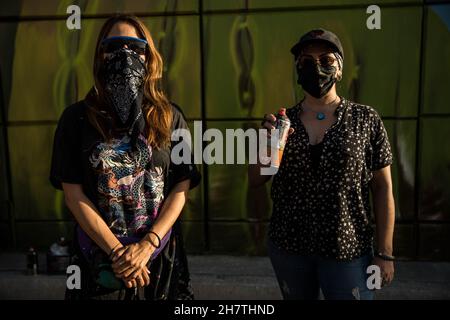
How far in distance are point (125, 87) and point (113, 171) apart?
41 centimetres

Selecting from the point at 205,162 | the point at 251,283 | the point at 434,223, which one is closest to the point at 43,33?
the point at 205,162

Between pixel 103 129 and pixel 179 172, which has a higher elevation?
pixel 103 129

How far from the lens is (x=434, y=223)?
172 inches

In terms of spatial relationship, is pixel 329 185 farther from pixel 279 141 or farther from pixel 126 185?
pixel 126 185

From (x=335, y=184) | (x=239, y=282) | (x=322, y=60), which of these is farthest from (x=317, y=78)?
(x=239, y=282)

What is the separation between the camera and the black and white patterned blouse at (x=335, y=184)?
2035mm

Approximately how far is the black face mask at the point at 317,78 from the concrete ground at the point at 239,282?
91.9 inches

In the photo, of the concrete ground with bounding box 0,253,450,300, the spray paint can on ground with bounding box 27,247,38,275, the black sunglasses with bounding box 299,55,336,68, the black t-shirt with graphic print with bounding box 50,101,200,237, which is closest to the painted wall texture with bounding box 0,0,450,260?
the concrete ground with bounding box 0,253,450,300

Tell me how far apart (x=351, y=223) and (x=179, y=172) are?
90 centimetres

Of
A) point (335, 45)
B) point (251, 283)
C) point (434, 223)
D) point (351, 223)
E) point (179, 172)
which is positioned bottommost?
point (251, 283)

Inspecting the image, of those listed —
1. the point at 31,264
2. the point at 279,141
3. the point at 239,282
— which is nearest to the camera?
the point at 279,141

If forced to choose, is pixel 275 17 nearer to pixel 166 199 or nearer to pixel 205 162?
pixel 205 162

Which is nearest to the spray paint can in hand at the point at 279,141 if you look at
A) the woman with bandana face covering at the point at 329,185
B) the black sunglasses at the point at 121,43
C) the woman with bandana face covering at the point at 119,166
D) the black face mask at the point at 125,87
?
the woman with bandana face covering at the point at 329,185

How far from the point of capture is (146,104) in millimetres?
2115
